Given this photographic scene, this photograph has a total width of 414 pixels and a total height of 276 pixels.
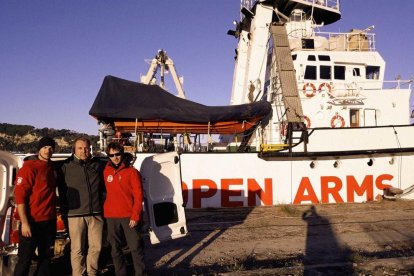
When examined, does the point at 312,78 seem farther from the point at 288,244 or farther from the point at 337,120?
the point at 288,244

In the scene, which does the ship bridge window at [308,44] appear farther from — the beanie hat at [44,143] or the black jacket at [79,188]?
the beanie hat at [44,143]

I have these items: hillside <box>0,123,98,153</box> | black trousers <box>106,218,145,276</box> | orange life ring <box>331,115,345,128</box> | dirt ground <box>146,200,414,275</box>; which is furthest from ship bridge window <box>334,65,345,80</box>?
hillside <box>0,123,98,153</box>

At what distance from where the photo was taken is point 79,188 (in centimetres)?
434

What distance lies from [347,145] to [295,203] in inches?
92.8

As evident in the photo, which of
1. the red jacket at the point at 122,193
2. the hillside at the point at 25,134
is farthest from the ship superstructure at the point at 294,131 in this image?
the hillside at the point at 25,134

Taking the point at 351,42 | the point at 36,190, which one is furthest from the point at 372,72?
the point at 36,190

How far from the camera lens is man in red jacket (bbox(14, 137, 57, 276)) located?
3898mm

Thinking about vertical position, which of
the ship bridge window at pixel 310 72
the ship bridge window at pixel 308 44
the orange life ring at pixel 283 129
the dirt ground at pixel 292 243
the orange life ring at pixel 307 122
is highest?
the ship bridge window at pixel 308 44

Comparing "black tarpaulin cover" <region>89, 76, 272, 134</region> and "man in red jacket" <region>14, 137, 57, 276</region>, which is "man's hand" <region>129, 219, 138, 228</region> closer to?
"man in red jacket" <region>14, 137, 57, 276</region>

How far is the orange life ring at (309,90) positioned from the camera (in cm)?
1200

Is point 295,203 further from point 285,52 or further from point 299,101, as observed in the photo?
point 285,52

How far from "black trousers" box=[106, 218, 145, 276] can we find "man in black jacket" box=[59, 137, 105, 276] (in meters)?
0.16

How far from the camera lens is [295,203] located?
34.0ft

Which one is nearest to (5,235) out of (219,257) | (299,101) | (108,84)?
(219,257)
